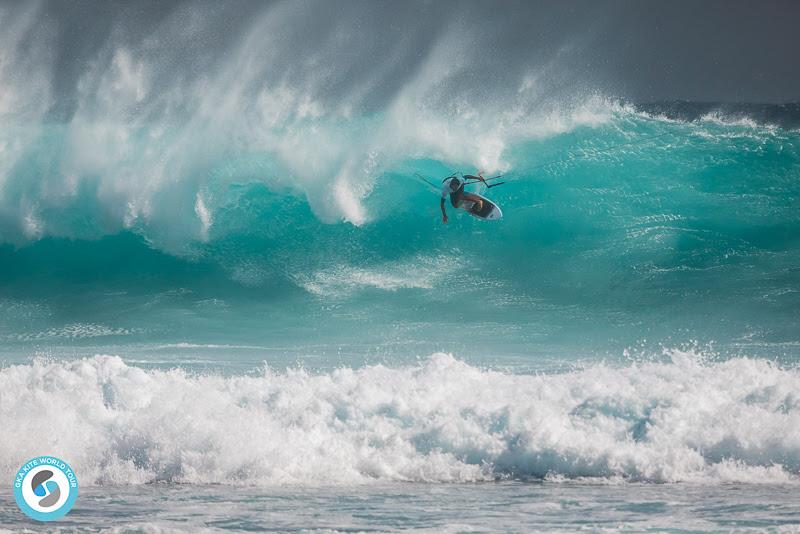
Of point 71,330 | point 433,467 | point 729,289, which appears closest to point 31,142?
point 71,330

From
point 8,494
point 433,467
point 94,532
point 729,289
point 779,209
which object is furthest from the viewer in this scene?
point 779,209

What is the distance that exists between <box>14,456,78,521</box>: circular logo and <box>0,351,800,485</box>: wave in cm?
69

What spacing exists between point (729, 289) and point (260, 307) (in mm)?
7875

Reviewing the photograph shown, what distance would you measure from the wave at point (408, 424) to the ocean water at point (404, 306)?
3 centimetres

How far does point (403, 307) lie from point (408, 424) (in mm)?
5054

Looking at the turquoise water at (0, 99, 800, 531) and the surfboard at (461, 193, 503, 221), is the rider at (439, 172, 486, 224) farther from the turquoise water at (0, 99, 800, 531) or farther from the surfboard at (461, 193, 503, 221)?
the turquoise water at (0, 99, 800, 531)

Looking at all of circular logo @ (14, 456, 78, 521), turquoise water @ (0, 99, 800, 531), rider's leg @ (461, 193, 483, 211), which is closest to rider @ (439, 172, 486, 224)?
rider's leg @ (461, 193, 483, 211)

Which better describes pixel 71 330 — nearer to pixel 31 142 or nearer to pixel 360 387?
pixel 31 142

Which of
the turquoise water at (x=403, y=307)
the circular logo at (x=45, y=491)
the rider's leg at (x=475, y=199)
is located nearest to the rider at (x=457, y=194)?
the rider's leg at (x=475, y=199)

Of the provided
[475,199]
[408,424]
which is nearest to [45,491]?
[408,424]

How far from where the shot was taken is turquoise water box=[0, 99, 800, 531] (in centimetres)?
776

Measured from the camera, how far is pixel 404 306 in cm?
1334

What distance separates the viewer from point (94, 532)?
18.4ft

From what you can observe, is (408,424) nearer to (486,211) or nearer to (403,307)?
(486,211)
